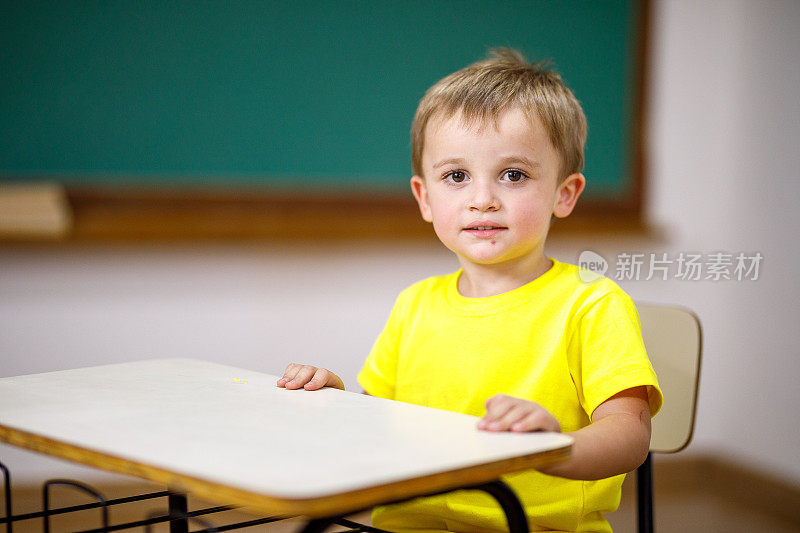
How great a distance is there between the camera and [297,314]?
2605 millimetres

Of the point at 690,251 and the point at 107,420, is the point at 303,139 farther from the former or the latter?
the point at 107,420

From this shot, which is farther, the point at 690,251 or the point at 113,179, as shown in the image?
the point at 690,251

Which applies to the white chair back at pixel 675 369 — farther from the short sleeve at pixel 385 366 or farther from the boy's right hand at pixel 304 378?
the boy's right hand at pixel 304 378

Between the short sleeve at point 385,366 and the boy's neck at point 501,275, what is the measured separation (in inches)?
5.3

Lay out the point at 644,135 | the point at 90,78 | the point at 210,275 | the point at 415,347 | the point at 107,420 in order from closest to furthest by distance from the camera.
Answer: the point at 107,420 → the point at 415,347 → the point at 90,78 → the point at 210,275 → the point at 644,135

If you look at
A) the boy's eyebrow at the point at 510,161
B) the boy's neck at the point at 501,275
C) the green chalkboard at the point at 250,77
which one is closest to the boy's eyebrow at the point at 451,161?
the boy's eyebrow at the point at 510,161

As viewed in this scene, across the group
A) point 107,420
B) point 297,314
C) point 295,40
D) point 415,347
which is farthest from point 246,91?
point 107,420

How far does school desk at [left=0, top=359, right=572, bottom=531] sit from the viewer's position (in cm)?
63

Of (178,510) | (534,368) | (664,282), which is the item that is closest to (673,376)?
(534,368)

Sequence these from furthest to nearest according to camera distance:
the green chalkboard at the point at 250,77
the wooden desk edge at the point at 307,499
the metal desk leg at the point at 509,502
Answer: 1. the green chalkboard at the point at 250,77
2. the metal desk leg at the point at 509,502
3. the wooden desk edge at the point at 307,499

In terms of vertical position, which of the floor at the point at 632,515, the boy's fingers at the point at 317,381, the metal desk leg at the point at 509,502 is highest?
the boy's fingers at the point at 317,381

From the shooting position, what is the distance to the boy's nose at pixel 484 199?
1.16m

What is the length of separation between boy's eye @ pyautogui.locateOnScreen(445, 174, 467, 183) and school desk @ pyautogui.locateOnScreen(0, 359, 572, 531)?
0.36 meters

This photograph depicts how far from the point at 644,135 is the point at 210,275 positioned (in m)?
1.47
